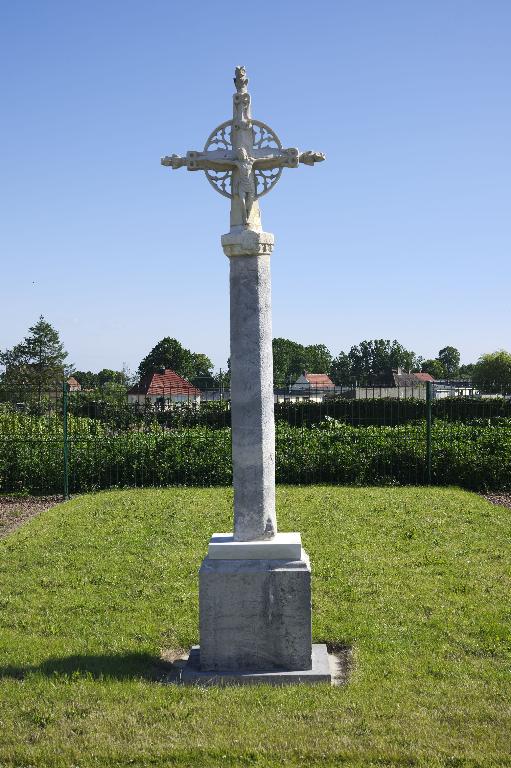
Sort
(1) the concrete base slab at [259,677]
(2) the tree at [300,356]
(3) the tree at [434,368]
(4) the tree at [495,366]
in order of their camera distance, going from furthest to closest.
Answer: (3) the tree at [434,368], (2) the tree at [300,356], (4) the tree at [495,366], (1) the concrete base slab at [259,677]

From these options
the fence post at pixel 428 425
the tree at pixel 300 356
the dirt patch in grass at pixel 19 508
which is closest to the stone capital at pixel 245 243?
the dirt patch in grass at pixel 19 508

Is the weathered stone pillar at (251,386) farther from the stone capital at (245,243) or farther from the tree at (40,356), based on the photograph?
the tree at (40,356)

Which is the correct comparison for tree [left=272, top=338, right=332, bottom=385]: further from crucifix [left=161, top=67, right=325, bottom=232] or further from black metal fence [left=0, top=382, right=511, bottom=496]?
crucifix [left=161, top=67, right=325, bottom=232]

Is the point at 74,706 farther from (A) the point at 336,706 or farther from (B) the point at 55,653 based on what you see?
(A) the point at 336,706

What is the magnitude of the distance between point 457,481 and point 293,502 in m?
3.95

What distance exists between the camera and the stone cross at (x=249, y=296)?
561 centimetres

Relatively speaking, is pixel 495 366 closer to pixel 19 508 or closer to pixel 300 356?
pixel 300 356

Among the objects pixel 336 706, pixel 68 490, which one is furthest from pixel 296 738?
pixel 68 490

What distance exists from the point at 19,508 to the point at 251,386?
30.8 ft

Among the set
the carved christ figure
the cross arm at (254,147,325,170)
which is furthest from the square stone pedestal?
the cross arm at (254,147,325,170)

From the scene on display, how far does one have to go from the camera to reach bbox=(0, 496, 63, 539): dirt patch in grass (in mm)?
12299

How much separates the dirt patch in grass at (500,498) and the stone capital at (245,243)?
9.10m

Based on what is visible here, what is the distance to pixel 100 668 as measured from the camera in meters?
5.61

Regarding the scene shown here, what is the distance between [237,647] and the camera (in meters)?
5.51
